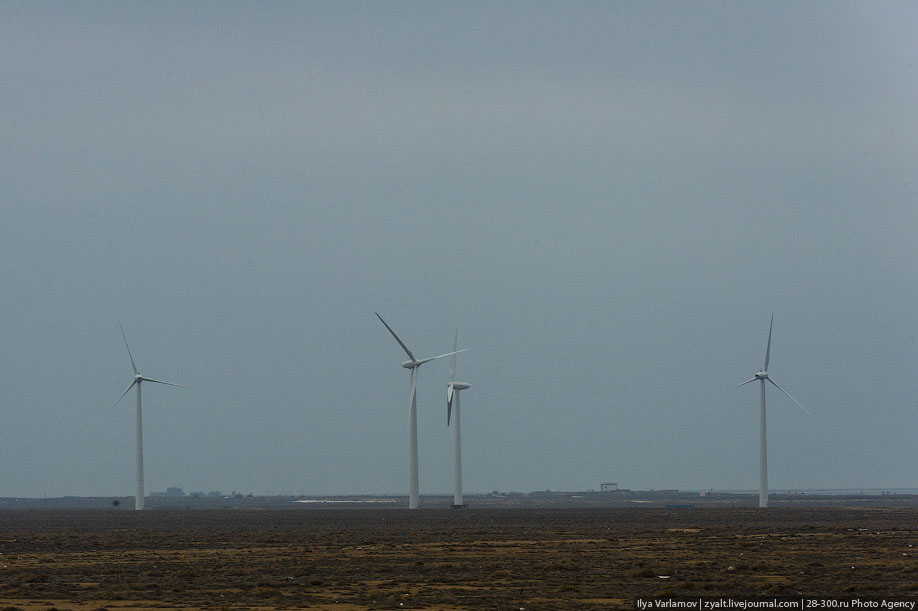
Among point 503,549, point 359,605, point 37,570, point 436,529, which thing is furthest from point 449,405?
point 359,605

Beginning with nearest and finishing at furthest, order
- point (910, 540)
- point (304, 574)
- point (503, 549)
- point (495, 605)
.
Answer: point (495, 605) → point (304, 574) → point (503, 549) → point (910, 540)

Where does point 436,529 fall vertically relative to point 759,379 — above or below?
below

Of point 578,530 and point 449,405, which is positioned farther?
point 449,405

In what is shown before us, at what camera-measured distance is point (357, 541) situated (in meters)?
73.8

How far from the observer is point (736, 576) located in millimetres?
42469

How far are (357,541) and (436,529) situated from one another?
18330 millimetres

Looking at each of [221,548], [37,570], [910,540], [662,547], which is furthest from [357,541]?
[910,540]

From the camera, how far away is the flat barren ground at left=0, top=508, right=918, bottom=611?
123 ft

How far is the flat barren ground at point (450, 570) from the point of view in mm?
37469

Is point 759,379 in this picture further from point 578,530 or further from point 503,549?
point 503,549

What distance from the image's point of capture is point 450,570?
48125mm

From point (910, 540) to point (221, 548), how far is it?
40.6 metres

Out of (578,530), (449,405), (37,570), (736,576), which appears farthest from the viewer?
(449,405)

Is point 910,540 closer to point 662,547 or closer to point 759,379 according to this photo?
point 662,547
